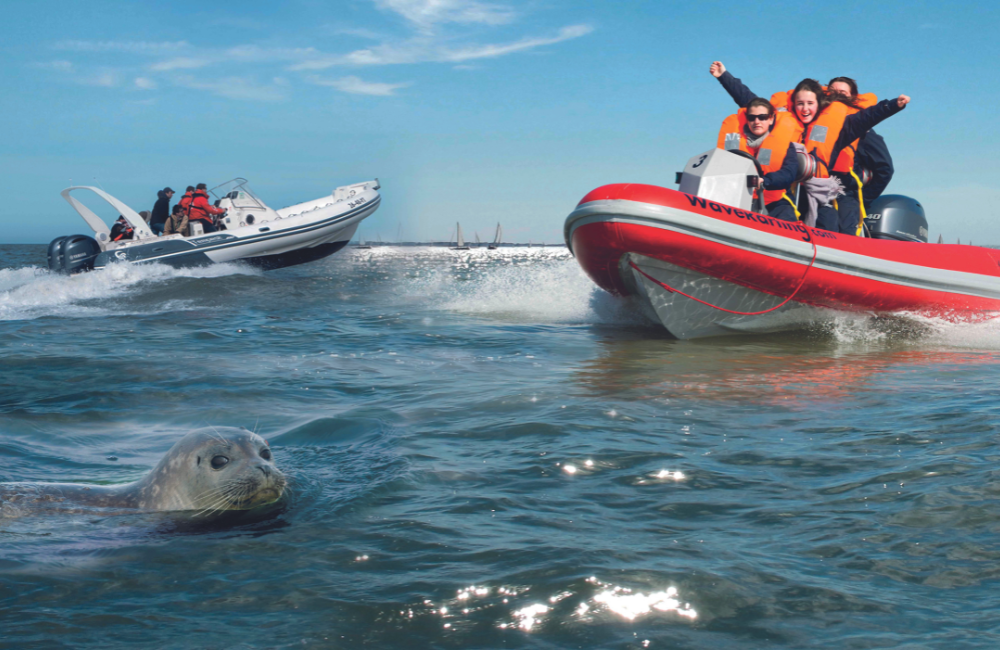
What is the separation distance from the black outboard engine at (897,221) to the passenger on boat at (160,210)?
40.6 ft

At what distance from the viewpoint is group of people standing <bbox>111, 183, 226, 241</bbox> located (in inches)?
562

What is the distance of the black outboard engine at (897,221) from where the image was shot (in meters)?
7.15

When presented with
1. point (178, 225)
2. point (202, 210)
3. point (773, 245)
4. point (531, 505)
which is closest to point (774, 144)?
point (773, 245)

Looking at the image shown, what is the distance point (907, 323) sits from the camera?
6551mm

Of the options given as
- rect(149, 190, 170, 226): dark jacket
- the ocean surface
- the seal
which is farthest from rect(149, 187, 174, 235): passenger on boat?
the seal

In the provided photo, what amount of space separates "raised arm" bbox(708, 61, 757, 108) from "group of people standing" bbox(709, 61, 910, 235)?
1.02ft

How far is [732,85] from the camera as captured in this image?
7.48m

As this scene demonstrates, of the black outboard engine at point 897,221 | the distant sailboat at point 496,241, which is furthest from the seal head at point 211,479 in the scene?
the distant sailboat at point 496,241

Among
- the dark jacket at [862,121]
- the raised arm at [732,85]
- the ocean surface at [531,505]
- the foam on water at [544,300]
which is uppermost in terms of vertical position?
the raised arm at [732,85]

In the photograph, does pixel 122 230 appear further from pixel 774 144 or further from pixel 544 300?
pixel 774 144

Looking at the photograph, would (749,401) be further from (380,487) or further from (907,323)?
(907,323)

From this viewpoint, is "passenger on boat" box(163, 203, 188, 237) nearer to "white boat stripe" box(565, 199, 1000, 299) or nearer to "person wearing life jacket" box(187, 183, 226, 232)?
"person wearing life jacket" box(187, 183, 226, 232)

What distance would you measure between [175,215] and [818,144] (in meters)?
12.0

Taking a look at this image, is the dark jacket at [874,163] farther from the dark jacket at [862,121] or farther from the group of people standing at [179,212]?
the group of people standing at [179,212]
